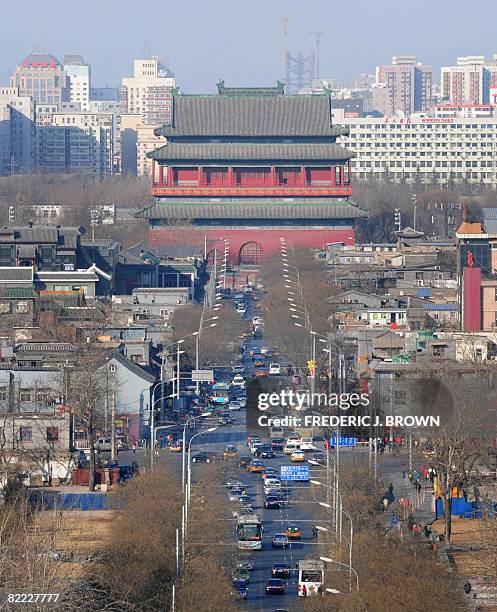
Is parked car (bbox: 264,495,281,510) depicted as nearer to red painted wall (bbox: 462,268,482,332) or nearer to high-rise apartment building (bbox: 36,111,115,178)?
red painted wall (bbox: 462,268,482,332)

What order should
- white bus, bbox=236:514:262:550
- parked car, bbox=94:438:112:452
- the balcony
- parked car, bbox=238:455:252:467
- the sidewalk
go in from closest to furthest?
1. white bus, bbox=236:514:262:550
2. the sidewalk
3. parked car, bbox=238:455:252:467
4. parked car, bbox=94:438:112:452
5. the balcony

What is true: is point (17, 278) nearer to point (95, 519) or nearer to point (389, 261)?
point (389, 261)

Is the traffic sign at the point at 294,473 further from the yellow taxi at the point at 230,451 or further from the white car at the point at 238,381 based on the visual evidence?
the white car at the point at 238,381

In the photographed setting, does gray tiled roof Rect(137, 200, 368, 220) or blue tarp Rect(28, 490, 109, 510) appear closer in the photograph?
blue tarp Rect(28, 490, 109, 510)

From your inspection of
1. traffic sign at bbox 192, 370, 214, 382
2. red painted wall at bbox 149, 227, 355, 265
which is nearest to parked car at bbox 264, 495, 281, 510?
traffic sign at bbox 192, 370, 214, 382

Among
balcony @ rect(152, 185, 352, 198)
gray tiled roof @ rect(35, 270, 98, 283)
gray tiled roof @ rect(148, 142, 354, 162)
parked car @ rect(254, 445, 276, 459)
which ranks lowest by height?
parked car @ rect(254, 445, 276, 459)

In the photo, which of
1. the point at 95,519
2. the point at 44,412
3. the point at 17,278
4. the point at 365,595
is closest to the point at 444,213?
the point at 17,278

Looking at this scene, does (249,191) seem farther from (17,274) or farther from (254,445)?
(254,445)
